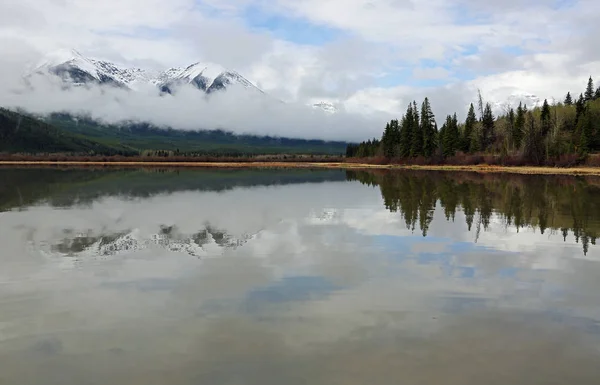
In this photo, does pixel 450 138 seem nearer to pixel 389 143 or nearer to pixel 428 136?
pixel 428 136

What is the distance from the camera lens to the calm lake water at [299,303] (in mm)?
9156

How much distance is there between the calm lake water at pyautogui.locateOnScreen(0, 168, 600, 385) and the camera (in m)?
9.16

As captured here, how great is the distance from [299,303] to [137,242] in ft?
35.9

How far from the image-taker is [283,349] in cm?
990

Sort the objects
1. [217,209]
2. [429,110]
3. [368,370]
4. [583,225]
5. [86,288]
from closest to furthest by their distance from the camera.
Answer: [368,370] → [86,288] → [583,225] → [217,209] → [429,110]

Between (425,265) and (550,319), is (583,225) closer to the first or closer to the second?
(425,265)

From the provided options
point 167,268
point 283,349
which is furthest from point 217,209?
point 283,349

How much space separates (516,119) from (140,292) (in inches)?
4515

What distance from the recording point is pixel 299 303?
12727 mm

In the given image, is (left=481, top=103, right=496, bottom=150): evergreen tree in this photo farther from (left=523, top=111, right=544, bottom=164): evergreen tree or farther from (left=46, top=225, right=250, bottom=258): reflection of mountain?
(left=46, top=225, right=250, bottom=258): reflection of mountain

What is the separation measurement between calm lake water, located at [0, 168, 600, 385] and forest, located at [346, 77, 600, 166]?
8092 centimetres

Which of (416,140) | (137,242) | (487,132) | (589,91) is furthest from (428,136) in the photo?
(137,242)

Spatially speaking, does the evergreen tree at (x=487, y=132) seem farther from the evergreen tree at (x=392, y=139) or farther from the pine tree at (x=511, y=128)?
the evergreen tree at (x=392, y=139)

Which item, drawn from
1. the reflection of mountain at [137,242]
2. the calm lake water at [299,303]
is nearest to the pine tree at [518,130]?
the calm lake water at [299,303]
